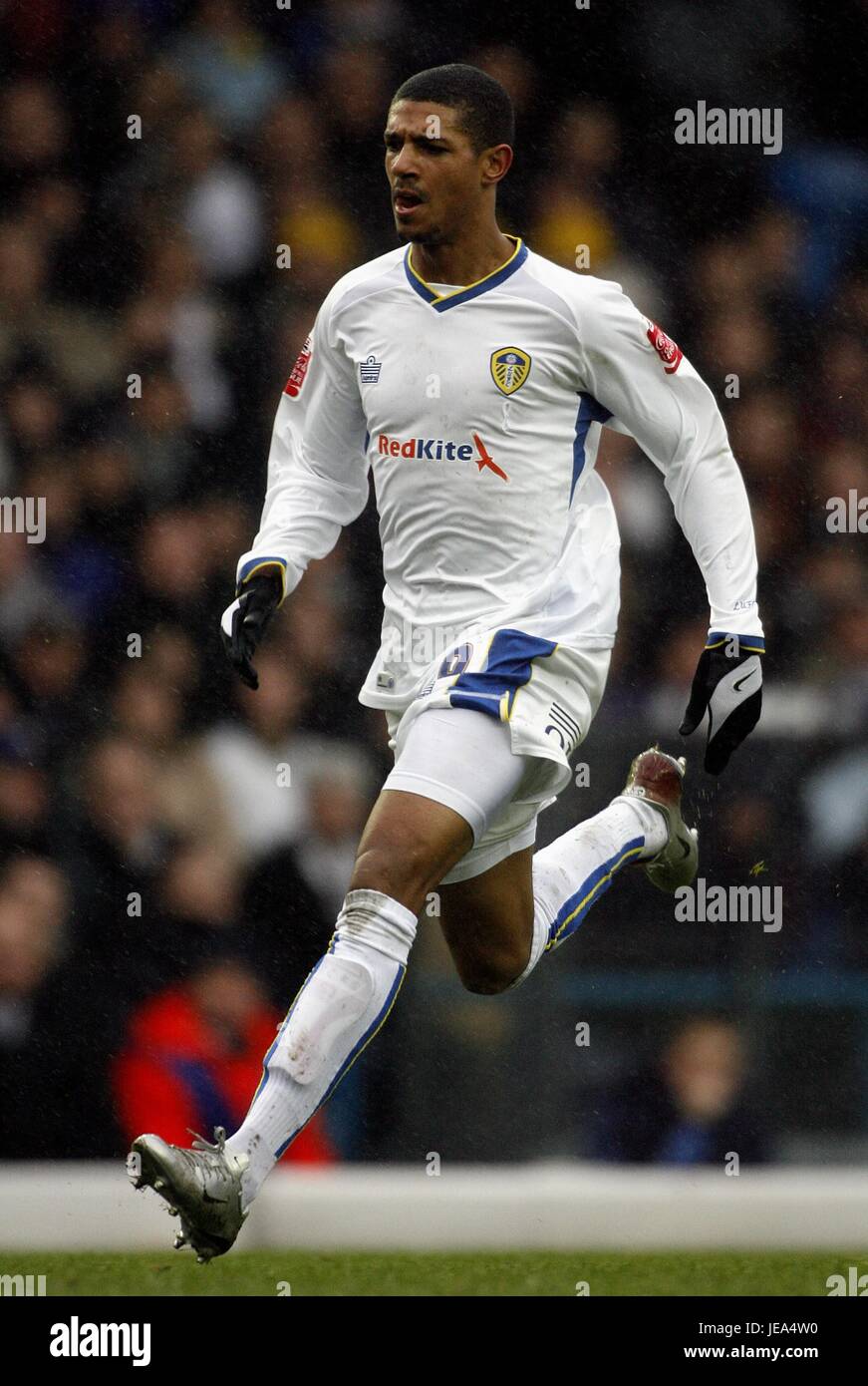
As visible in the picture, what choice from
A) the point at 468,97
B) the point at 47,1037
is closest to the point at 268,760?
the point at 47,1037

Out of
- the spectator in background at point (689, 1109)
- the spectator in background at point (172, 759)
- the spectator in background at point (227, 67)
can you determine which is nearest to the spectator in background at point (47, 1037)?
the spectator in background at point (172, 759)

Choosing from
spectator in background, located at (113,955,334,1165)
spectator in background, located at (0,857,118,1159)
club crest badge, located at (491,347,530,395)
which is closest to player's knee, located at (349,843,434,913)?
club crest badge, located at (491,347,530,395)

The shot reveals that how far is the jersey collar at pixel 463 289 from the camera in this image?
4.31 meters

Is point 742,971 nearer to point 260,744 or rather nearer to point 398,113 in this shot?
point 260,744

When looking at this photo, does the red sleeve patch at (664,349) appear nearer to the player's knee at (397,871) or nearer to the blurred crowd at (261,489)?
the player's knee at (397,871)

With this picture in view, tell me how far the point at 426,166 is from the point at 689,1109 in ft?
9.08

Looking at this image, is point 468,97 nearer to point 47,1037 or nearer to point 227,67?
point 227,67

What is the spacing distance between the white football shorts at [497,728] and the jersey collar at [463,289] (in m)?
0.67

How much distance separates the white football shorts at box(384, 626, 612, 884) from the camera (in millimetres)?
3965

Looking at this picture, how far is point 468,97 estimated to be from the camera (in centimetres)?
428

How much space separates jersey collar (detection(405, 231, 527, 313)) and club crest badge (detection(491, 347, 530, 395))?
14 centimetres

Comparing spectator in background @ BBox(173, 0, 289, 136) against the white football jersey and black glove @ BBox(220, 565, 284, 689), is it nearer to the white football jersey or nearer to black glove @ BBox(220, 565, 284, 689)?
the white football jersey

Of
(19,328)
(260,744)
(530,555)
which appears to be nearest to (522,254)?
(530,555)

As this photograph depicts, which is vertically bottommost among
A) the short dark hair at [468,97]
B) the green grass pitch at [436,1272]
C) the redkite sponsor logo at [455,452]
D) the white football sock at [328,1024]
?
the green grass pitch at [436,1272]
